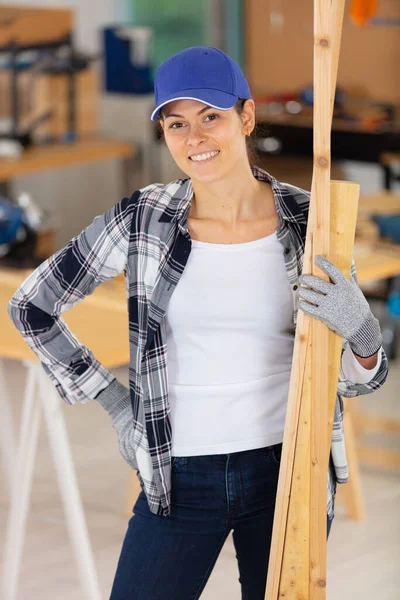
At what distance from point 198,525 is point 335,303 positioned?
466 millimetres

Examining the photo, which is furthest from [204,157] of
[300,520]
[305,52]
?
[305,52]

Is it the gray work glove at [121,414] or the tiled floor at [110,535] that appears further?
the tiled floor at [110,535]

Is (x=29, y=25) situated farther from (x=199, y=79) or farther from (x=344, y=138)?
(x=199, y=79)

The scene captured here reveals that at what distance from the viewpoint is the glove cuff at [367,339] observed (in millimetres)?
1552

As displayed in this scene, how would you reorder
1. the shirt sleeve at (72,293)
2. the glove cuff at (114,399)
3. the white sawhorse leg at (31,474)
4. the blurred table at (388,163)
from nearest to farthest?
the shirt sleeve at (72,293) < the glove cuff at (114,399) < the white sawhorse leg at (31,474) < the blurred table at (388,163)

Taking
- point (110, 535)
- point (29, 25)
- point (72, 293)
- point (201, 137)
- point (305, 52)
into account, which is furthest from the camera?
point (305, 52)

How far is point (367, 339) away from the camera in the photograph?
61.7 inches

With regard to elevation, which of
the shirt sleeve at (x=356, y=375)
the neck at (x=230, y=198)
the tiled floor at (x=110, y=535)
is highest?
the neck at (x=230, y=198)

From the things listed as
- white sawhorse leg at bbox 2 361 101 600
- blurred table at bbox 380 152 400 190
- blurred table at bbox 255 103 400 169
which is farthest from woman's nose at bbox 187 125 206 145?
blurred table at bbox 380 152 400 190

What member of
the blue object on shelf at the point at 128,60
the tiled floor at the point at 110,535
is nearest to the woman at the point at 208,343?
the tiled floor at the point at 110,535

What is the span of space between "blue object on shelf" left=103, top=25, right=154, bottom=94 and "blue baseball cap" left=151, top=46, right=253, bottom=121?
4.65m

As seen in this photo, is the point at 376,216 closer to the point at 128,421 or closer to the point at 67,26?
the point at 128,421

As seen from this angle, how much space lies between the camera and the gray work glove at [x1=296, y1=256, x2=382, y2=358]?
1.51 metres

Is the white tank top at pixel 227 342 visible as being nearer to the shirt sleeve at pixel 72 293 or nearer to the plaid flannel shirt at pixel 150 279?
the plaid flannel shirt at pixel 150 279
